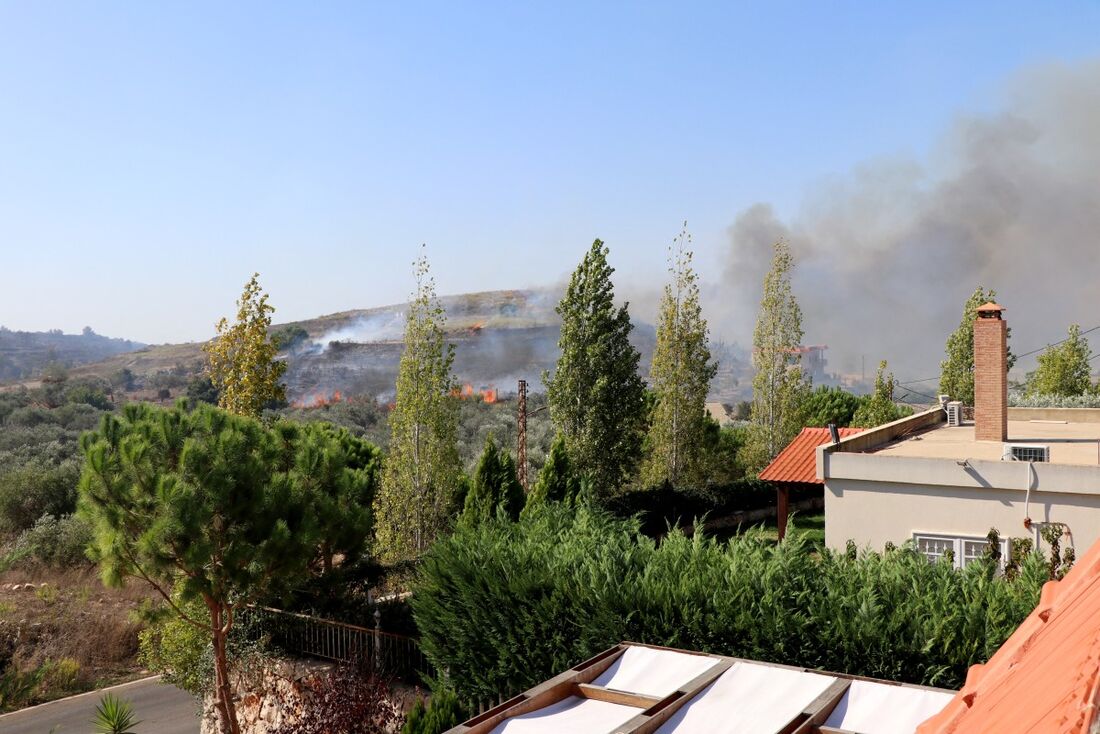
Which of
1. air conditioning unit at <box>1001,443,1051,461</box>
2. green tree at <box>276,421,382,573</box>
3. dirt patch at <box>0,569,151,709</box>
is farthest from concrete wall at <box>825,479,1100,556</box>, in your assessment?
dirt patch at <box>0,569,151,709</box>

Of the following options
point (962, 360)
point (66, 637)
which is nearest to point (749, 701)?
point (66, 637)

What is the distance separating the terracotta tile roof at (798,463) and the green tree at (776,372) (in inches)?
303

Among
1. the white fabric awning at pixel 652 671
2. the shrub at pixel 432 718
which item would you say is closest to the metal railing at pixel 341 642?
the shrub at pixel 432 718

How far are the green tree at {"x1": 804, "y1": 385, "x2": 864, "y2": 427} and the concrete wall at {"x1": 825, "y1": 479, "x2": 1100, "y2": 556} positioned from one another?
27997 millimetres

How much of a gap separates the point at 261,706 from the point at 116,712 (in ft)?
6.75

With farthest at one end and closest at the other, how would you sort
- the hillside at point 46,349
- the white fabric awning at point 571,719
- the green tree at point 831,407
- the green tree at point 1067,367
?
1. the hillside at point 46,349
2. the green tree at point 1067,367
3. the green tree at point 831,407
4. the white fabric awning at point 571,719

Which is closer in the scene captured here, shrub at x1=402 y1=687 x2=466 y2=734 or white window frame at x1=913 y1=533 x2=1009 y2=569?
shrub at x1=402 y1=687 x2=466 y2=734

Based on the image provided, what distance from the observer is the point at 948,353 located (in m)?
37.7

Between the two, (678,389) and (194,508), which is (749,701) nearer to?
(194,508)

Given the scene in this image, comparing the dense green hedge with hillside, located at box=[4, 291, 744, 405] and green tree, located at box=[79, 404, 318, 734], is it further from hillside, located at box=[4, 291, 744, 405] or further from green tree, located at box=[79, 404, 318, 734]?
hillside, located at box=[4, 291, 744, 405]

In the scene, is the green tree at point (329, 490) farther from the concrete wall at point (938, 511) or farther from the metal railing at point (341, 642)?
the concrete wall at point (938, 511)

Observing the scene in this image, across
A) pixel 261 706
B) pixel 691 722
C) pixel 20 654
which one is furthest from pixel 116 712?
pixel 691 722

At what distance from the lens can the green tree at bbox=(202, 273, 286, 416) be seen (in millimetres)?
17234

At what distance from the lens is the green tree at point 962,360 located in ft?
119
